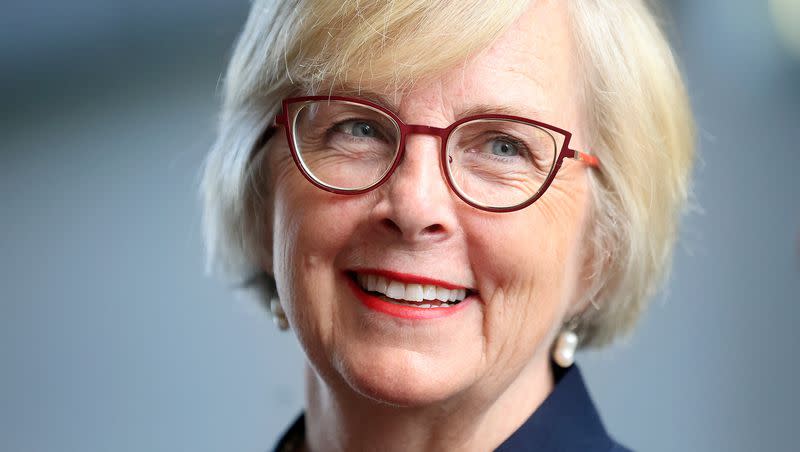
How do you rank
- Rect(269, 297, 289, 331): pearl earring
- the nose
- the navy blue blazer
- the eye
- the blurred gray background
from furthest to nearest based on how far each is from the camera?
the blurred gray background
Rect(269, 297, 289, 331): pearl earring
the navy blue blazer
the eye
the nose

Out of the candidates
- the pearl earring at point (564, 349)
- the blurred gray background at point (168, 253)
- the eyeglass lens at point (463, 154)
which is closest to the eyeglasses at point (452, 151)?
the eyeglass lens at point (463, 154)

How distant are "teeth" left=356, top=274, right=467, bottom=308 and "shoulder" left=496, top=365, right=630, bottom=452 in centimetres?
30

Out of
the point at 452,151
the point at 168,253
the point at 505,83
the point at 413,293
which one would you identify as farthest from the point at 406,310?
the point at 168,253

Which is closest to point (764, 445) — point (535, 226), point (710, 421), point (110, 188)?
point (710, 421)

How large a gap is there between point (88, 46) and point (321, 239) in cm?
197

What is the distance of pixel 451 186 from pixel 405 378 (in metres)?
0.27

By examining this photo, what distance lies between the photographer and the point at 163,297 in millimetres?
3033

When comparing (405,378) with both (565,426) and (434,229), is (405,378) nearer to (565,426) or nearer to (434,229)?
(434,229)

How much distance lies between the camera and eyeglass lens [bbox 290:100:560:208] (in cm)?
137

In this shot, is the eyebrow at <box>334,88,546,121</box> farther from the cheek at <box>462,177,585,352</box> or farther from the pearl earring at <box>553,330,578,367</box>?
the pearl earring at <box>553,330,578,367</box>

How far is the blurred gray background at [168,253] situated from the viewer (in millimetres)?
2613

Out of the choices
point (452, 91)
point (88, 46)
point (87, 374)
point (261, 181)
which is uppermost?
point (88, 46)

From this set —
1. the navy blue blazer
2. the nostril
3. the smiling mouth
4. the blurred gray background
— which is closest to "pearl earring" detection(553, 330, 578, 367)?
the navy blue blazer

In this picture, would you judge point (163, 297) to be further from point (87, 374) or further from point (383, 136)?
point (383, 136)
